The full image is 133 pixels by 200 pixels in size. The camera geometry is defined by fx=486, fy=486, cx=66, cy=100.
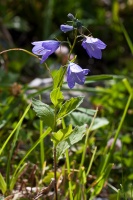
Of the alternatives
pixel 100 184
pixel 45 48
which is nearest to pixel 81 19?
pixel 100 184

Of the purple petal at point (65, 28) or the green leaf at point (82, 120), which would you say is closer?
the purple petal at point (65, 28)

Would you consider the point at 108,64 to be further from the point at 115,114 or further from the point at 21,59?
the point at 115,114

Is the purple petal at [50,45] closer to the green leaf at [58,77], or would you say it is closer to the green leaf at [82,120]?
the green leaf at [58,77]

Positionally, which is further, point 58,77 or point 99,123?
point 99,123

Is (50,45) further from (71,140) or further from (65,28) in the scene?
(71,140)

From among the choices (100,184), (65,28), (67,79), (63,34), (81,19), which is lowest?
(100,184)

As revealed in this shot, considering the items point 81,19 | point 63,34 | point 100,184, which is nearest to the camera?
point 100,184

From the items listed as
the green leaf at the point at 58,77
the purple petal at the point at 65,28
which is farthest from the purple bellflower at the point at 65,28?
the green leaf at the point at 58,77
